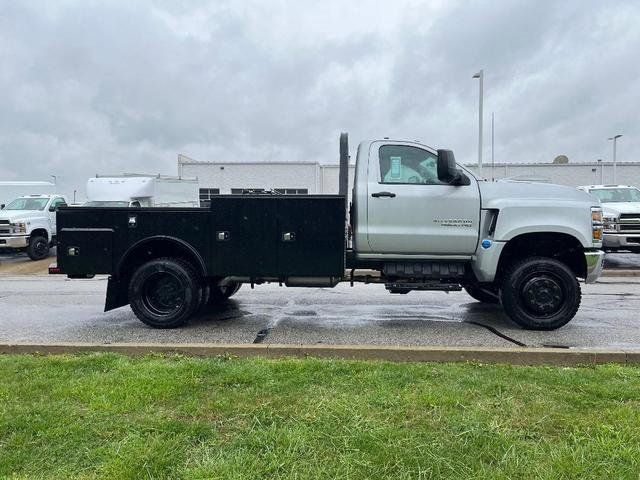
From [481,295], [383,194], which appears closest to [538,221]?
[383,194]

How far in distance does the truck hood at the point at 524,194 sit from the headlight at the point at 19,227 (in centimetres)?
1611

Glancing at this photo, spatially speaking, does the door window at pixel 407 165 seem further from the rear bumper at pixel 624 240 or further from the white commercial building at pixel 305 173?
the white commercial building at pixel 305 173

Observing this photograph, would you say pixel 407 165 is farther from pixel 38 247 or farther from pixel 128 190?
pixel 38 247

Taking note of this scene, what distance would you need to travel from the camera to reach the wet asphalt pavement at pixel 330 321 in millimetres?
6336

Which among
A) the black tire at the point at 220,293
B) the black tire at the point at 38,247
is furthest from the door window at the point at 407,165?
the black tire at the point at 38,247

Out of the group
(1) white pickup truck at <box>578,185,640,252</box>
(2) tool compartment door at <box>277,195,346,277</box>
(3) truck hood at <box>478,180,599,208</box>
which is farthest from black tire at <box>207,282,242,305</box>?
(1) white pickup truck at <box>578,185,640,252</box>

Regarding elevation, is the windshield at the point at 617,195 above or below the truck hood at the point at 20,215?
above

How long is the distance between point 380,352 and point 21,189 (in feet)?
84.2

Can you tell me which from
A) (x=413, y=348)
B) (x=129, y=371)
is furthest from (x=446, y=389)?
(x=129, y=371)

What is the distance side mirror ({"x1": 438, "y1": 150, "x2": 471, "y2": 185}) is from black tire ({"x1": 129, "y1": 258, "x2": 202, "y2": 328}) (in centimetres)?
327

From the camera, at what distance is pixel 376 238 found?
6.69 meters

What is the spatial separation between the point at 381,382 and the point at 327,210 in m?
2.76

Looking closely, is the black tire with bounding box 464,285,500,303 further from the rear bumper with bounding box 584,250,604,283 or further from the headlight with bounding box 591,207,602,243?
the headlight with bounding box 591,207,602,243

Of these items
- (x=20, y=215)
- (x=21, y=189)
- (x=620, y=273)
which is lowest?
(x=620, y=273)
